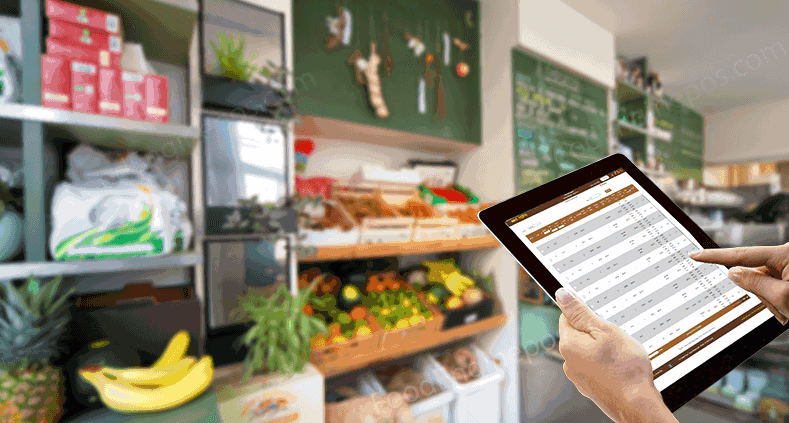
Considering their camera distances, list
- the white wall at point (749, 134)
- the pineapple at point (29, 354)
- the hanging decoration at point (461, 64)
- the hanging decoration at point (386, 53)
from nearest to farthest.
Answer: the pineapple at point (29, 354) → the white wall at point (749, 134) → the hanging decoration at point (386, 53) → the hanging decoration at point (461, 64)

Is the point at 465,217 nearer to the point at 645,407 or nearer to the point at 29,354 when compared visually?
the point at 645,407

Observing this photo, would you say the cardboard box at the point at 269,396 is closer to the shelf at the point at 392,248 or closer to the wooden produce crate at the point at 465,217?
the shelf at the point at 392,248

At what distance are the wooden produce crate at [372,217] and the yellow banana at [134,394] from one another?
0.80 m

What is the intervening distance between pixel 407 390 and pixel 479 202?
3.80ft

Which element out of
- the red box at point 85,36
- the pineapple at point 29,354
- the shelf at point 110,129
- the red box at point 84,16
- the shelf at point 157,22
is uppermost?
the shelf at point 157,22

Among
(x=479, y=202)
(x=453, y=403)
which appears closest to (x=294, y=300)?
(x=453, y=403)

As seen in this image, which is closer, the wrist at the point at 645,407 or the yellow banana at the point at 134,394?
the wrist at the point at 645,407

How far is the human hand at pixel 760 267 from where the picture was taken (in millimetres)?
436

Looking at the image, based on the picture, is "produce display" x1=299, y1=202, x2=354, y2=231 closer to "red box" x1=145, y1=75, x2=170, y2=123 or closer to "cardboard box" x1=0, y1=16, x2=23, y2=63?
"red box" x1=145, y1=75, x2=170, y2=123

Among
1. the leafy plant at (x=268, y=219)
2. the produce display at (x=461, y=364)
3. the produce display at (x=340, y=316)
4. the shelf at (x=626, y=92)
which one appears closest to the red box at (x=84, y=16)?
the leafy plant at (x=268, y=219)

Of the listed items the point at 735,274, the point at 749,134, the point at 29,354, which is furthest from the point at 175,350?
the point at 749,134

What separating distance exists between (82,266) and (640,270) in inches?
45.6

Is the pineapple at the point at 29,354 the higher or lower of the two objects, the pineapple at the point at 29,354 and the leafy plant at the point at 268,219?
the lower

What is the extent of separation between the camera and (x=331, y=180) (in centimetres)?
151
